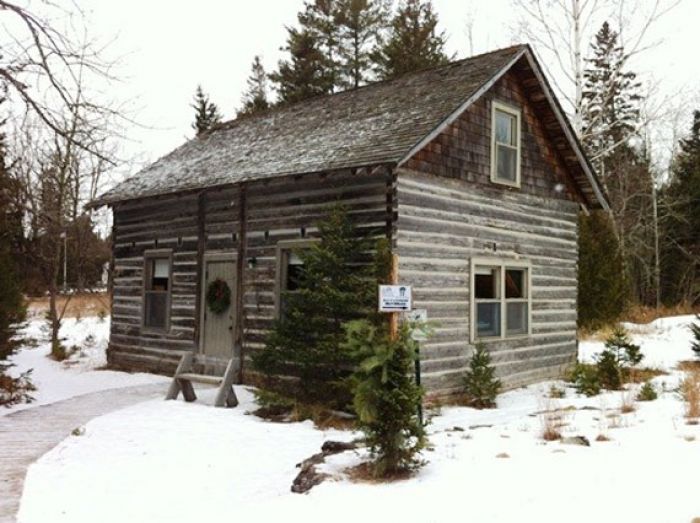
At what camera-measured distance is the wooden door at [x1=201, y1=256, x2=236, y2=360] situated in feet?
43.3

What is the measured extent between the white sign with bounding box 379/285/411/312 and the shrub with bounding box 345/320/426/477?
884mm

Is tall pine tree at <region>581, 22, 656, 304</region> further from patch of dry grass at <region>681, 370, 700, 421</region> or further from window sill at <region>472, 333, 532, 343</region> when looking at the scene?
patch of dry grass at <region>681, 370, 700, 421</region>

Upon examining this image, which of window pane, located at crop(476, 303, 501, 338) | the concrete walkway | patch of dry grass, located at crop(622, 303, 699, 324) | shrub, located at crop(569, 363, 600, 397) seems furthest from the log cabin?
patch of dry grass, located at crop(622, 303, 699, 324)

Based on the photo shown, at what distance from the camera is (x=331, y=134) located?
12984mm

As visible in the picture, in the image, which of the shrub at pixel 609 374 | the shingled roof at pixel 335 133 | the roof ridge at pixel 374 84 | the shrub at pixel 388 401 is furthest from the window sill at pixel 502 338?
the shrub at pixel 388 401

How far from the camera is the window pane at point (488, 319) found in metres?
12.8

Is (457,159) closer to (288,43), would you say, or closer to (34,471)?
(34,471)

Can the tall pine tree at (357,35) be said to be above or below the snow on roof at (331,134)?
above

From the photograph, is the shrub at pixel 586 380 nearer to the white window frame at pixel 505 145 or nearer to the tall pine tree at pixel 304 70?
the white window frame at pixel 505 145

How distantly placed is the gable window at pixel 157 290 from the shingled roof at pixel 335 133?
1565mm

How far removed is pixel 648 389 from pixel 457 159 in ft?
16.6

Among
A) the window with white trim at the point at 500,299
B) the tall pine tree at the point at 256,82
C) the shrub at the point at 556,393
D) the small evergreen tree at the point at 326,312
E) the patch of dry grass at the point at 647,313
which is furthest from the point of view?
the tall pine tree at the point at 256,82

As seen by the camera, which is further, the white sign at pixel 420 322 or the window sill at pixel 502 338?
the window sill at pixel 502 338

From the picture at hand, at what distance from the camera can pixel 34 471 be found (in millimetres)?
7469
